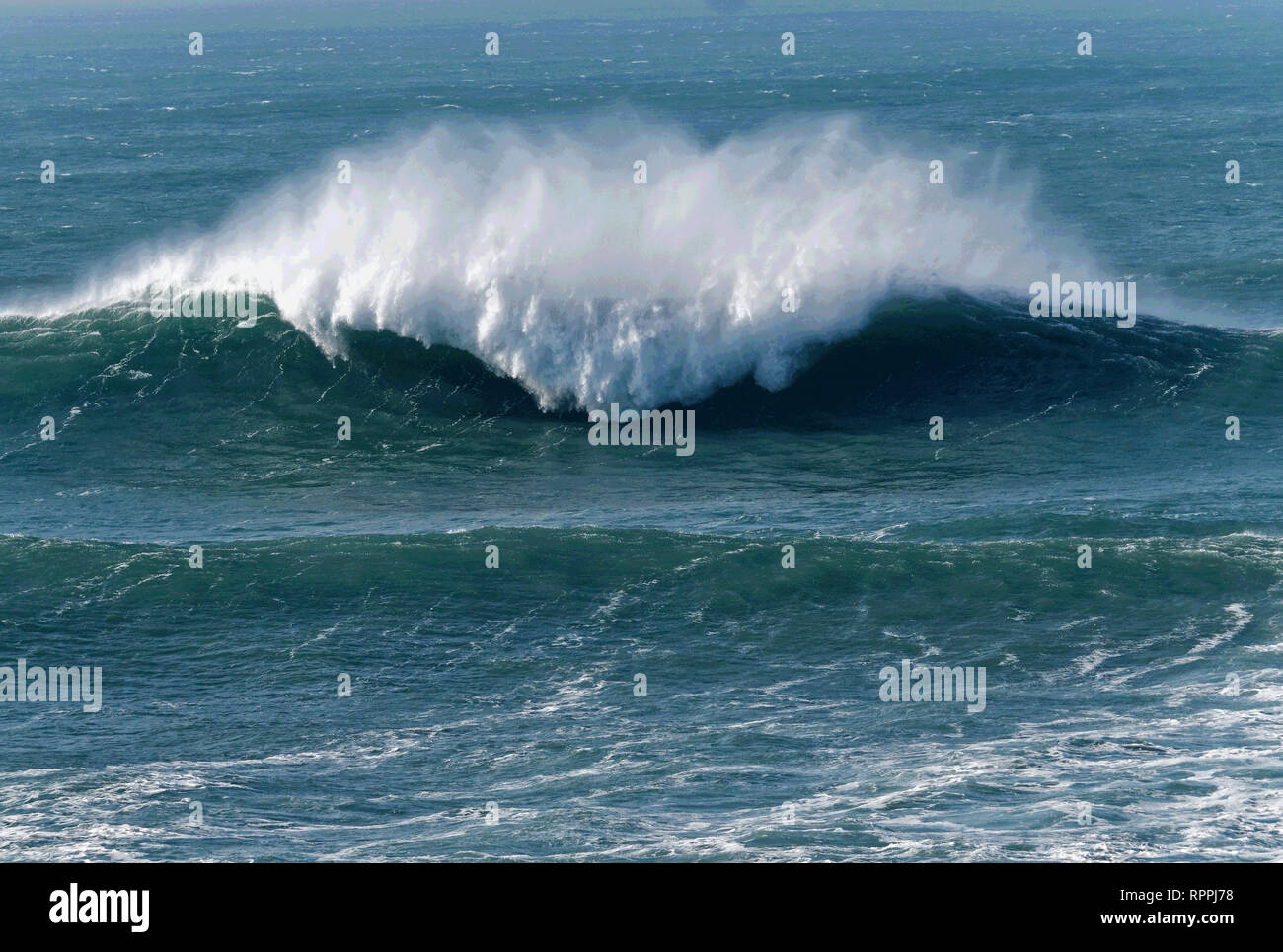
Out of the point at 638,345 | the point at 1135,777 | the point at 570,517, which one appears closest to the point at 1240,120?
the point at 638,345

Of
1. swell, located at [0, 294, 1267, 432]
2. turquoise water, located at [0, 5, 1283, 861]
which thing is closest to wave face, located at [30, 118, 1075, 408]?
turquoise water, located at [0, 5, 1283, 861]

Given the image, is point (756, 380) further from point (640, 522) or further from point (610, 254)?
point (640, 522)

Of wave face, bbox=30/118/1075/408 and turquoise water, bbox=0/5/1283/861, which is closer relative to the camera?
turquoise water, bbox=0/5/1283/861

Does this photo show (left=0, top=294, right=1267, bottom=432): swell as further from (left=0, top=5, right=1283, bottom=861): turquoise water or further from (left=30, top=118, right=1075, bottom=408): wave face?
(left=30, top=118, right=1075, bottom=408): wave face

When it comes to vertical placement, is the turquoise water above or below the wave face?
below

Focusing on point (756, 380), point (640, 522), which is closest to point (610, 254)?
point (756, 380)

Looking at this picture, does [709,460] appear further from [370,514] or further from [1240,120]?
[1240,120]
